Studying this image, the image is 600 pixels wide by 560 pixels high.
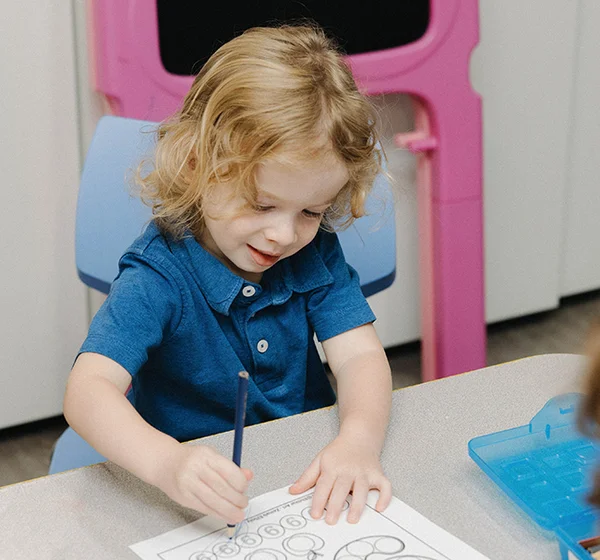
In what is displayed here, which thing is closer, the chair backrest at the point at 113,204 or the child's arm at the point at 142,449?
the child's arm at the point at 142,449

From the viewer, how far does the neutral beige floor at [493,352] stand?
1.63 meters

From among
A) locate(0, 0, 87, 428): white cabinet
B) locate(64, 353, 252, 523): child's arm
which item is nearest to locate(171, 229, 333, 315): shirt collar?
locate(64, 353, 252, 523): child's arm

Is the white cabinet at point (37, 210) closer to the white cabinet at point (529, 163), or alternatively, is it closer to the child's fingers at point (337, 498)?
the white cabinet at point (529, 163)

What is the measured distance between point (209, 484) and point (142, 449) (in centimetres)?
8

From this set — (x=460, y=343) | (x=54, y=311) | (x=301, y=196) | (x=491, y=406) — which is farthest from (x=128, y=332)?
(x=460, y=343)

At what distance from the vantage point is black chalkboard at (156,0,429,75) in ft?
4.67

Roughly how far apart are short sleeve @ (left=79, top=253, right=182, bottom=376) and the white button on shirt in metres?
0.06

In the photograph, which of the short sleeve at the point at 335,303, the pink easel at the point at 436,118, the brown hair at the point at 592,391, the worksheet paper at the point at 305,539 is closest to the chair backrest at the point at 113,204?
the short sleeve at the point at 335,303

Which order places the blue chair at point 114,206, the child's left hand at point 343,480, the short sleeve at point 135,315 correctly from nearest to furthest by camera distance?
the child's left hand at point 343,480, the short sleeve at point 135,315, the blue chair at point 114,206

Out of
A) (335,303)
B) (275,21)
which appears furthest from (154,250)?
(275,21)

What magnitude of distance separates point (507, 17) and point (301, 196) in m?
1.17

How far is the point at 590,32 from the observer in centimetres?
196

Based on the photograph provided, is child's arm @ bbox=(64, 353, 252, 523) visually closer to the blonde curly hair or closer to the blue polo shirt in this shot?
the blue polo shirt

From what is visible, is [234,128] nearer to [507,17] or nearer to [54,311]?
[54,311]
